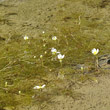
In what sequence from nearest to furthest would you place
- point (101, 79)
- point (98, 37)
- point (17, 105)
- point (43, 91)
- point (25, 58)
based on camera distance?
point (17, 105) < point (43, 91) < point (101, 79) < point (25, 58) < point (98, 37)

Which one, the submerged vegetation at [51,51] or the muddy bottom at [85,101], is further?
the submerged vegetation at [51,51]

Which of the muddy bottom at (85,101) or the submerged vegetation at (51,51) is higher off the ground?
the submerged vegetation at (51,51)

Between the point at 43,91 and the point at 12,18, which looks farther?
the point at 12,18

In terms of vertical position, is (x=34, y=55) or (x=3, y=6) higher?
(x=3, y=6)

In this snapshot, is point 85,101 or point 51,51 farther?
point 51,51

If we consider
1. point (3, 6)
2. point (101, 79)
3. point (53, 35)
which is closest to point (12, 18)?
point (3, 6)

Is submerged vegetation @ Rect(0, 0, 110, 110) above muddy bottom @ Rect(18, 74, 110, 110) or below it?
above

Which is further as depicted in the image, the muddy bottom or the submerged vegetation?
the submerged vegetation

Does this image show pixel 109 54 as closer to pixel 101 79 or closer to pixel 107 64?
pixel 107 64
